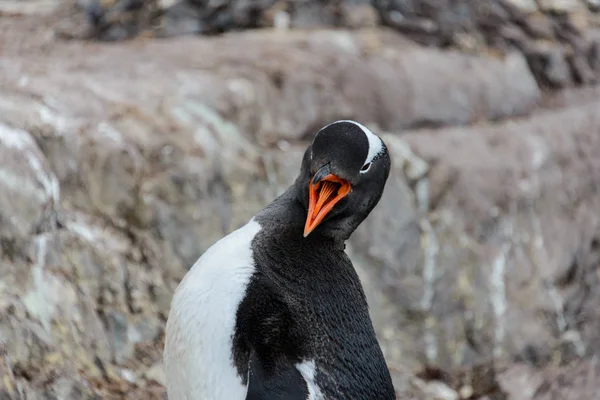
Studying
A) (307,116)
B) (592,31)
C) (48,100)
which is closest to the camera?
(48,100)

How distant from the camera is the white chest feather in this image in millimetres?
2479

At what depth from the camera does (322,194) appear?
254 centimetres

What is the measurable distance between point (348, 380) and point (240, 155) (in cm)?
271

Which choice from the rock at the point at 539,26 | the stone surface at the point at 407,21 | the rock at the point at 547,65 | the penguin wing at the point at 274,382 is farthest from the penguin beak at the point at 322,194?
the rock at the point at 539,26

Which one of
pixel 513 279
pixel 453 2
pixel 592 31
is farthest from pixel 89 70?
pixel 592 31

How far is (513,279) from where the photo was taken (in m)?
6.12

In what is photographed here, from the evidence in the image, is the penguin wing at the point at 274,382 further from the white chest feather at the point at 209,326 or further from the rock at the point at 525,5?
the rock at the point at 525,5

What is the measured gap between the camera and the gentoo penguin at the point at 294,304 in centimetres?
248

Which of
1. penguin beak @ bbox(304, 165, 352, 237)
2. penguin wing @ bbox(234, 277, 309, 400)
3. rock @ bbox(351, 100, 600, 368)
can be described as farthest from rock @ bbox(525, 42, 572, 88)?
penguin wing @ bbox(234, 277, 309, 400)

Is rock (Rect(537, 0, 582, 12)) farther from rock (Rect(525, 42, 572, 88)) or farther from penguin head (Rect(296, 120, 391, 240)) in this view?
penguin head (Rect(296, 120, 391, 240))

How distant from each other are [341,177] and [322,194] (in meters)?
0.08

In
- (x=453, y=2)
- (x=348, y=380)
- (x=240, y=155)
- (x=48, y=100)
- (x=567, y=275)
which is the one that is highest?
(x=348, y=380)

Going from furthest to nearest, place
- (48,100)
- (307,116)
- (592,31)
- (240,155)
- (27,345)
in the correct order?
(592,31)
(307,116)
(240,155)
(48,100)
(27,345)

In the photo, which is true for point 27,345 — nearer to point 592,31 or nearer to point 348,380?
point 348,380
